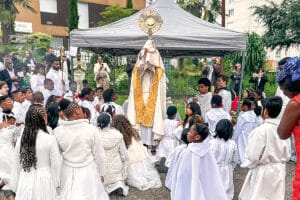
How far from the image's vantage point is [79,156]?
3.90 meters

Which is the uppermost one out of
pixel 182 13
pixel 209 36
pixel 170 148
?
pixel 182 13

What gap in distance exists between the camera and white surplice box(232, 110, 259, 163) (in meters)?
6.66

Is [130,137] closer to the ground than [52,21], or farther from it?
closer to the ground

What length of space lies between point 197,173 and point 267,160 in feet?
2.70

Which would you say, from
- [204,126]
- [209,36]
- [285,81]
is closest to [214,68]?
[209,36]

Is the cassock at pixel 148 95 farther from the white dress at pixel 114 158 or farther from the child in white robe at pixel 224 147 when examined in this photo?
the child in white robe at pixel 224 147

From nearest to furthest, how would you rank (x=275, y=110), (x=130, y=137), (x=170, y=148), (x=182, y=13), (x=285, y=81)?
(x=285, y=81), (x=275, y=110), (x=130, y=137), (x=170, y=148), (x=182, y=13)

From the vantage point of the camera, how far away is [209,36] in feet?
22.3

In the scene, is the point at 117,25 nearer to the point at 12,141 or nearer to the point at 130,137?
the point at 130,137

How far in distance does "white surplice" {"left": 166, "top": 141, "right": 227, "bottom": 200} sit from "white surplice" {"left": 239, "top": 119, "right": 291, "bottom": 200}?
42 centimetres

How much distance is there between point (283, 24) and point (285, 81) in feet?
67.4

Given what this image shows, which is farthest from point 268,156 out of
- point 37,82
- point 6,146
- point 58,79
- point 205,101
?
point 37,82

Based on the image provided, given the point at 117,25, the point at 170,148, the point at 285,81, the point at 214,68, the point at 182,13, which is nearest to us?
the point at 285,81

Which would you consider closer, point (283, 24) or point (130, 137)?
point (130, 137)
